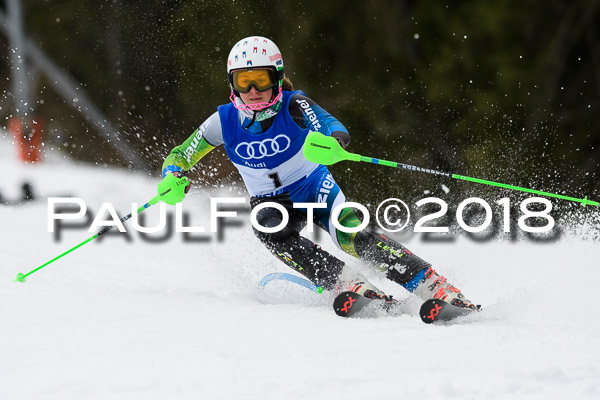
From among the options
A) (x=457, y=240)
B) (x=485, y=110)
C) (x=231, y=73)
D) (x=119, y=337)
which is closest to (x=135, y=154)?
(x=485, y=110)

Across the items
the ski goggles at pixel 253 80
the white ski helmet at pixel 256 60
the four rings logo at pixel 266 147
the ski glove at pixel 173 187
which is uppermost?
the white ski helmet at pixel 256 60

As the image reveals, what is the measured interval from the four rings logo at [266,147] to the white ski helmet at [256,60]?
202mm

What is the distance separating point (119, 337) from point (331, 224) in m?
1.37

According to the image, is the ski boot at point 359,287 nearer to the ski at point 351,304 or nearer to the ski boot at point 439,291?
the ski at point 351,304

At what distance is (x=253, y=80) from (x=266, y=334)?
4.81 ft

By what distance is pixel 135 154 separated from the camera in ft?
48.0

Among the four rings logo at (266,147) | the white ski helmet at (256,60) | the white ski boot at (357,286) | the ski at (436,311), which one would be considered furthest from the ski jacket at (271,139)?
the ski at (436,311)

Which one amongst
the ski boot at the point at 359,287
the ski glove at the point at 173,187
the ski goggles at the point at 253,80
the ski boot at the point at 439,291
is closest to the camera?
the ski boot at the point at 439,291

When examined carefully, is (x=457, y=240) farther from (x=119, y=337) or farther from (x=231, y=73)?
(x=119, y=337)

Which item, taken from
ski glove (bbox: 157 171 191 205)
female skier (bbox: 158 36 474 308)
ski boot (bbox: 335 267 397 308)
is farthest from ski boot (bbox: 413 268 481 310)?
ski glove (bbox: 157 171 191 205)

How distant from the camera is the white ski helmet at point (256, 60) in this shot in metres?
4.00

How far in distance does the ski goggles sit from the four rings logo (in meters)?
0.29

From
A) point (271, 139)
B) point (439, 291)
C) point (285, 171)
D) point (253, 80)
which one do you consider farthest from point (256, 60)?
point (439, 291)

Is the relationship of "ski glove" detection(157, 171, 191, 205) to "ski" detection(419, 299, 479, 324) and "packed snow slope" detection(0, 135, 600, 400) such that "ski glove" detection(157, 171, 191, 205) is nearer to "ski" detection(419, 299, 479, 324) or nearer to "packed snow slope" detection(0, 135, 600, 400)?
"packed snow slope" detection(0, 135, 600, 400)
